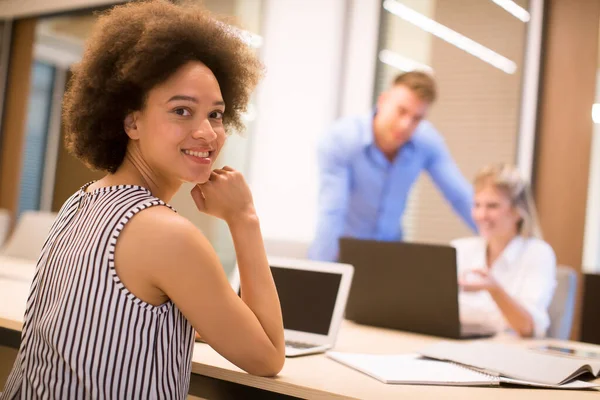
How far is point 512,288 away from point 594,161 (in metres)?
1.39

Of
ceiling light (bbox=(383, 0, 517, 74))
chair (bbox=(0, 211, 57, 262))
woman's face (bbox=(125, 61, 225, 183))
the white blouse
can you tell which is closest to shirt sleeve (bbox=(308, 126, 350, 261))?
ceiling light (bbox=(383, 0, 517, 74))

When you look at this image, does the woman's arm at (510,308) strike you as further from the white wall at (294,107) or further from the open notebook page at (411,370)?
the white wall at (294,107)

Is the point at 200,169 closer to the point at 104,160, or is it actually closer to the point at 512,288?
the point at 104,160

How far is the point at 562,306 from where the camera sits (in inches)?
114

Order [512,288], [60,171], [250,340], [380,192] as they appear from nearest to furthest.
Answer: [250,340] < [512,288] < [380,192] < [60,171]

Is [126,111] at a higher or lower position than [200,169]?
higher

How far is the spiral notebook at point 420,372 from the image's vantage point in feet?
4.39

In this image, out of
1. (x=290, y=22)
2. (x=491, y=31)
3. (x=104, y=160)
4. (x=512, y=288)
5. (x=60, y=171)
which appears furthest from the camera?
(x=60, y=171)

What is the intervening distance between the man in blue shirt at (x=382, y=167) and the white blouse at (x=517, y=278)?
115 cm

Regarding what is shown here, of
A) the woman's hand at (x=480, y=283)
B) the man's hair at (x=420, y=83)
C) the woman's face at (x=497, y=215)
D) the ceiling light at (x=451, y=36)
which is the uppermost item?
the ceiling light at (x=451, y=36)

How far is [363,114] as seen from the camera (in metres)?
4.54

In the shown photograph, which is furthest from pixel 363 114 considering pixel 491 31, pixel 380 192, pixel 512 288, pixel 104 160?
pixel 104 160

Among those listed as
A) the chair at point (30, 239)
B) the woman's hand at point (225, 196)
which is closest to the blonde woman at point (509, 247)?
the woman's hand at point (225, 196)

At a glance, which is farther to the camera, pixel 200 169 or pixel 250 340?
pixel 200 169
